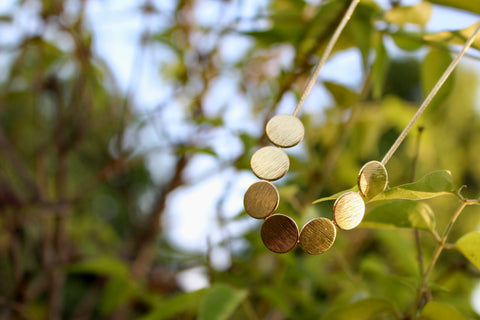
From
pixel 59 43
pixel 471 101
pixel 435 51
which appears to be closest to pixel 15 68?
pixel 59 43

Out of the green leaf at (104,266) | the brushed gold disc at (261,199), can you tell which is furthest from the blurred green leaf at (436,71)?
the green leaf at (104,266)

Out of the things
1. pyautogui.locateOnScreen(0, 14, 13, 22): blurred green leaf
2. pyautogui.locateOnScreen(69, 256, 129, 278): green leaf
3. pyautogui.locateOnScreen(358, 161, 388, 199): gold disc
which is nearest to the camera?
pyautogui.locateOnScreen(358, 161, 388, 199): gold disc

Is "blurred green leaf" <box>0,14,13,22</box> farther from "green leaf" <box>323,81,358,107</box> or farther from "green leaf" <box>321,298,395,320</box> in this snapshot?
"green leaf" <box>321,298,395,320</box>

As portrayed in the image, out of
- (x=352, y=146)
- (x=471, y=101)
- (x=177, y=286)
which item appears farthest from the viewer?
(x=471, y=101)

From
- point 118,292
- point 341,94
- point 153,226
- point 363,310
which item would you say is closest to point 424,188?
point 363,310

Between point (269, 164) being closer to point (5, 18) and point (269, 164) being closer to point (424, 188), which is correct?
point (424, 188)

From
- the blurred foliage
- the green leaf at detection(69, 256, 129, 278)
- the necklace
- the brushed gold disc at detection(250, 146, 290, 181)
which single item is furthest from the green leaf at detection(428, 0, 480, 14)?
the green leaf at detection(69, 256, 129, 278)

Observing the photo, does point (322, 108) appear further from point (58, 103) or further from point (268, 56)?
point (58, 103)
